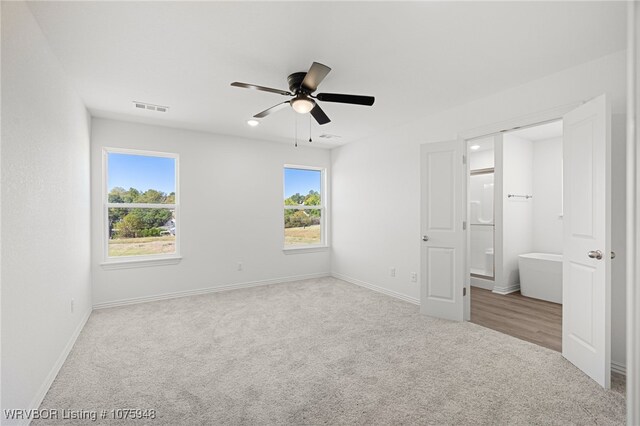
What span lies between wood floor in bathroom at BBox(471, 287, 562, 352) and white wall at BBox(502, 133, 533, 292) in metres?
0.39

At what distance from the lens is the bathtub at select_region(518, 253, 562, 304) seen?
4336 millimetres

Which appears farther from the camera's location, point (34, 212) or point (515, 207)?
point (515, 207)

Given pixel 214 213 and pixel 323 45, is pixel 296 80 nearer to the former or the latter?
pixel 323 45

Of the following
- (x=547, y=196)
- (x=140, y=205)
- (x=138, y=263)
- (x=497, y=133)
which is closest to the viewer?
(x=497, y=133)

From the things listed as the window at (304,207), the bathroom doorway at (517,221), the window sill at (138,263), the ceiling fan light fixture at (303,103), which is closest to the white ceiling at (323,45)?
the ceiling fan light fixture at (303,103)

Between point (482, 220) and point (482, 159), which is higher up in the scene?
point (482, 159)

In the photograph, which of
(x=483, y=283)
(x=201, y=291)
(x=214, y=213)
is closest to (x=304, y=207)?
(x=214, y=213)

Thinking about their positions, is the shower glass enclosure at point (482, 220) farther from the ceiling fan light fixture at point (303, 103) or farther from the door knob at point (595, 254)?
the ceiling fan light fixture at point (303, 103)

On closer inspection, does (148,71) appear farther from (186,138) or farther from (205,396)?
(205,396)

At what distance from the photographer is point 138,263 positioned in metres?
4.39

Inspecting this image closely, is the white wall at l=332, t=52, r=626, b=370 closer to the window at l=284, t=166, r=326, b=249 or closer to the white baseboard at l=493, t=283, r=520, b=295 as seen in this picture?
the window at l=284, t=166, r=326, b=249

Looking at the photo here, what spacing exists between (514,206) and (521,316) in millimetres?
2202

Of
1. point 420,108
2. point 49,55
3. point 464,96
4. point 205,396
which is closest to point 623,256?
point 464,96

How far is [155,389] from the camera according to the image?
7.26ft
